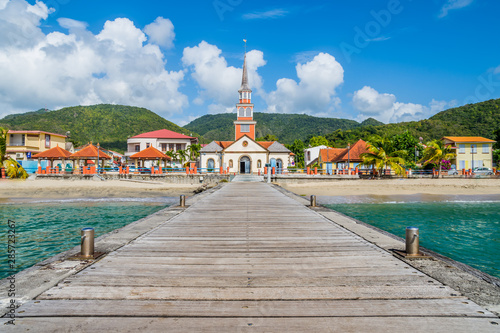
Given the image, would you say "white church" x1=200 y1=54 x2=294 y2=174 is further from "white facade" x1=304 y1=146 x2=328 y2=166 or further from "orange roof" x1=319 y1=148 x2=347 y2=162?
"white facade" x1=304 y1=146 x2=328 y2=166

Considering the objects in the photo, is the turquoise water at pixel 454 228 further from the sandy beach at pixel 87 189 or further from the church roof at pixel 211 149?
the church roof at pixel 211 149

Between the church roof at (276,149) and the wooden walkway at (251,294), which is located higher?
the church roof at (276,149)

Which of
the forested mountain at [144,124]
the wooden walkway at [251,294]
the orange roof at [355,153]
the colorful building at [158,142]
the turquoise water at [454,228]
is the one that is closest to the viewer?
the wooden walkway at [251,294]

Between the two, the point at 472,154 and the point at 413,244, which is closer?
the point at 413,244

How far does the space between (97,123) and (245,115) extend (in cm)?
6221

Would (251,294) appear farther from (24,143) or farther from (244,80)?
(24,143)

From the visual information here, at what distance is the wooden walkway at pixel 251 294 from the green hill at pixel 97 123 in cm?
7708

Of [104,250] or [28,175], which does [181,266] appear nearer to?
[104,250]

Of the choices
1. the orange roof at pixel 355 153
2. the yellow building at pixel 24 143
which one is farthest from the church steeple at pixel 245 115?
the yellow building at pixel 24 143

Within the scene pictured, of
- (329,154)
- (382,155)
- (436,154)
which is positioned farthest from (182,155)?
(436,154)

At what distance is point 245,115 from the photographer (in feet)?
165

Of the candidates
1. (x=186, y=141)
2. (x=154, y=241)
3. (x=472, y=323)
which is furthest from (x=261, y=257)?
(x=186, y=141)

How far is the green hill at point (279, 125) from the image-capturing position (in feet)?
408

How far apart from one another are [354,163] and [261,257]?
45.3 meters
